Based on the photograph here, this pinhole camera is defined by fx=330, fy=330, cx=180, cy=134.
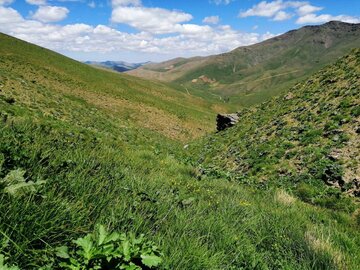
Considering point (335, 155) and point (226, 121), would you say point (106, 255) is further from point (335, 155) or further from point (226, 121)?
point (226, 121)

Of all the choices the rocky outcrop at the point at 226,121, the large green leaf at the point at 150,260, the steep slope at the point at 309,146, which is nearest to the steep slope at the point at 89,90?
the rocky outcrop at the point at 226,121

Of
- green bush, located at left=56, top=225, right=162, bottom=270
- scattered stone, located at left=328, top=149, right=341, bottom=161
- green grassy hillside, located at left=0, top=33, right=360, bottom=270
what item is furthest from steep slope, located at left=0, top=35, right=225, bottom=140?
green bush, located at left=56, top=225, right=162, bottom=270

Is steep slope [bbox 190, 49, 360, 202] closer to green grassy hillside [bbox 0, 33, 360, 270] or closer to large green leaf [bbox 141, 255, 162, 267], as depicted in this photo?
green grassy hillside [bbox 0, 33, 360, 270]

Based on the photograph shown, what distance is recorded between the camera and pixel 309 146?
1848 cm

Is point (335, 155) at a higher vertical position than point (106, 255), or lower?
lower

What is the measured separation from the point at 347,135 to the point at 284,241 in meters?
14.0

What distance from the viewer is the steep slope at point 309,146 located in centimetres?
1451

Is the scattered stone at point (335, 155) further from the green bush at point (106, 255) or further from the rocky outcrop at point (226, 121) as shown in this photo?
the rocky outcrop at point (226, 121)

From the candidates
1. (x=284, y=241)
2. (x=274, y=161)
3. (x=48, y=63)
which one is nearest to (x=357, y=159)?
(x=274, y=161)

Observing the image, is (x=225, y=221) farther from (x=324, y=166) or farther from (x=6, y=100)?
(x=6, y=100)

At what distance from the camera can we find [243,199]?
8297 millimetres

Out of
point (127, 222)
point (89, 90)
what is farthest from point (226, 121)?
point (127, 222)

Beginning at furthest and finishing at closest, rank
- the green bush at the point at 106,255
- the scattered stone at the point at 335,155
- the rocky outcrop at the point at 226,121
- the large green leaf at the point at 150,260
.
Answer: the rocky outcrop at the point at 226,121 < the scattered stone at the point at 335,155 < the large green leaf at the point at 150,260 < the green bush at the point at 106,255

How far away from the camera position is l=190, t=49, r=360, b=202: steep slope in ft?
47.6
